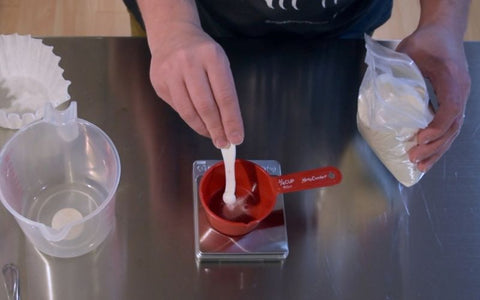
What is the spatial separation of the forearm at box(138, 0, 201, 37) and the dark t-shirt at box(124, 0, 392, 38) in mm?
147

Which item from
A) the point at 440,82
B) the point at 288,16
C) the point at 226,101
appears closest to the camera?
the point at 226,101

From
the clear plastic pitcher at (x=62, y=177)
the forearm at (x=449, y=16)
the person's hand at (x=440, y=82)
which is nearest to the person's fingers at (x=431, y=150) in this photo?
the person's hand at (x=440, y=82)

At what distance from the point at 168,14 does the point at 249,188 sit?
233 millimetres

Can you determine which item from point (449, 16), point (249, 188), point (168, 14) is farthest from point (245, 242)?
point (449, 16)

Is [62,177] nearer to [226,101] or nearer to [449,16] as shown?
[226,101]

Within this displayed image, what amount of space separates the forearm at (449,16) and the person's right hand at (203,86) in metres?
0.32

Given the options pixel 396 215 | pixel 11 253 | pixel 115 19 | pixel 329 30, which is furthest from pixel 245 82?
pixel 115 19

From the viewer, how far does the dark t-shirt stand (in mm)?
804

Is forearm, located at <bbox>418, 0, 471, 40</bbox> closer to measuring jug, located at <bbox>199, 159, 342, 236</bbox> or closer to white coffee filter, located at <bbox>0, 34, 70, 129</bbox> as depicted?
measuring jug, located at <bbox>199, 159, 342, 236</bbox>

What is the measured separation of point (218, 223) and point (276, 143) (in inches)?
6.4

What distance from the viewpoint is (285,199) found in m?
0.71

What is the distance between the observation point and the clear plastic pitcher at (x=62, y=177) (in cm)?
63

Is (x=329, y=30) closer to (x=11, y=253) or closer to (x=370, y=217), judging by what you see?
(x=370, y=217)

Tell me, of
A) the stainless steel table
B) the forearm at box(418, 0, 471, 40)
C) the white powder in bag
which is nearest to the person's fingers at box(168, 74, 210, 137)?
the stainless steel table
